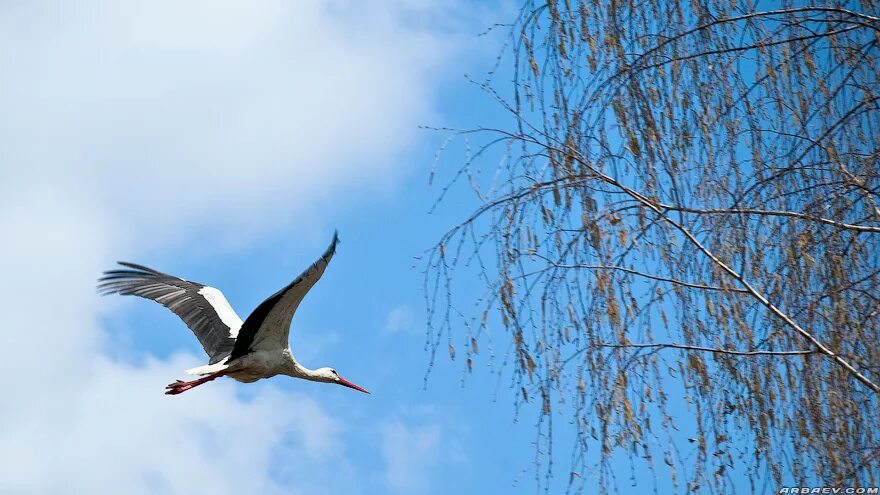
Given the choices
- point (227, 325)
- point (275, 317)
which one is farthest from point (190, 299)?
point (275, 317)

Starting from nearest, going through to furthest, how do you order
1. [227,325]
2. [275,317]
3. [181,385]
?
[275,317] < [181,385] < [227,325]

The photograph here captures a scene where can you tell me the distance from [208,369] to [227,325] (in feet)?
2.56

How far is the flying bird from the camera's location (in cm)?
767

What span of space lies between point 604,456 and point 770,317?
2.45 ft

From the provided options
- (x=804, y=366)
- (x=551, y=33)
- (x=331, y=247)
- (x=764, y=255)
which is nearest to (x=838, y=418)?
(x=804, y=366)

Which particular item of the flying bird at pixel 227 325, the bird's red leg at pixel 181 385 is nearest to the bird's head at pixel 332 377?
the flying bird at pixel 227 325

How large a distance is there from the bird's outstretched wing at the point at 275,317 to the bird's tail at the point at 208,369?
100mm

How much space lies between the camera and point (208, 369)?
313 inches

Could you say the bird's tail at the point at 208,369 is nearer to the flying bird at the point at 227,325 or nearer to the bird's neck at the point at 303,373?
the flying bird at the point at 227,325

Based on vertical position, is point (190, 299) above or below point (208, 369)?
above

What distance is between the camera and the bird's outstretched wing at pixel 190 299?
8633 mm

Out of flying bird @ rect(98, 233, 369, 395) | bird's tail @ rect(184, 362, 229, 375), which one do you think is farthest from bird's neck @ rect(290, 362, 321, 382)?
bird's tail @ rect(184, 362, 229, 375)

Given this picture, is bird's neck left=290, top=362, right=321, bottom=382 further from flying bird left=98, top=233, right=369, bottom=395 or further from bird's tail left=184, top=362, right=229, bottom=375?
bird's tail left=184, top=362, right=229, bottom=375

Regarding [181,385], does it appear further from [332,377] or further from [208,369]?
[332,377]
